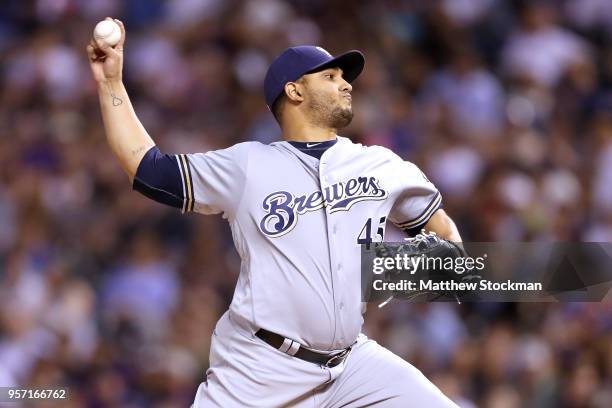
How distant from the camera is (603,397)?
6.49 m

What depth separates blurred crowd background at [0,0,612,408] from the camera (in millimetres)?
6629

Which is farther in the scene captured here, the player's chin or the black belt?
the player's chin

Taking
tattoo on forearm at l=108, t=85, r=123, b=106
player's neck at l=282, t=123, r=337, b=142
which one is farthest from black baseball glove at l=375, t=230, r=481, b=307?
tattoo on forearm at l=108, t=85, r=123, b=106

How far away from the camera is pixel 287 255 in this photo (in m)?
3.56

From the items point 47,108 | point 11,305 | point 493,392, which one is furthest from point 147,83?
point 493,392

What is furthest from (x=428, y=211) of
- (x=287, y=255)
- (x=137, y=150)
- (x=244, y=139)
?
(x=244, y=139)

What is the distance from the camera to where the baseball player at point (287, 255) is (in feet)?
11.6

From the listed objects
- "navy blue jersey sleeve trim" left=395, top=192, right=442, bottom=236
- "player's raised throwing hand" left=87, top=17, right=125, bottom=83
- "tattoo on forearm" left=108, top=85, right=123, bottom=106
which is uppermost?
"player's raised throwing hand" left=87, top=17, right=125, bottom=83

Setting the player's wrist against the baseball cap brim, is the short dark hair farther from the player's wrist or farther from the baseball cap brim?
the player's wrist

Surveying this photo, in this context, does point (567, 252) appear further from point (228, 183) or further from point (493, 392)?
point (493, 392)

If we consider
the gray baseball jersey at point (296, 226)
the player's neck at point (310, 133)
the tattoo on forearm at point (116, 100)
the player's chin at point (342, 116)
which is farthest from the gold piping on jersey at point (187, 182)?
the player's chin at point (342, 116)

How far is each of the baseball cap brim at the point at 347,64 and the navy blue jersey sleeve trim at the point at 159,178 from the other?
604 mm

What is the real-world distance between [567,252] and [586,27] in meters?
5.39

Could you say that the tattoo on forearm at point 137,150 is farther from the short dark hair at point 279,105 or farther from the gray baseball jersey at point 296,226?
the short dark hair at point 279,105
